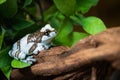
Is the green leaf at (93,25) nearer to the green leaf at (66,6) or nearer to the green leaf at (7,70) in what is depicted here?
the green leaf at (66,6)

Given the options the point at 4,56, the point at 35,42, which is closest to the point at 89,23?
the point at 35,42

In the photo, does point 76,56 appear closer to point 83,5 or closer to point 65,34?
point 65,34

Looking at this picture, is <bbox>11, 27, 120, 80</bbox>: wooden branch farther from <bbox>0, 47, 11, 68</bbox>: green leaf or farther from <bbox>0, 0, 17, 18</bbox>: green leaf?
<bbox>0, 0, 17, 18</bbox>: green leaf

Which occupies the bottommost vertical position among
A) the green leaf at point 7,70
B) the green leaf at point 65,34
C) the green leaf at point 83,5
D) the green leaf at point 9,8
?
the green leaf at point 7,70

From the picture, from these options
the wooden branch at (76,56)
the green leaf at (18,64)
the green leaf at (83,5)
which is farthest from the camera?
the green leaf at (83,5)

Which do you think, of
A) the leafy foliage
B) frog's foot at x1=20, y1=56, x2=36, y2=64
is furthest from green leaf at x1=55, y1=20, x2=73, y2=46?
frog's foot at x1=20, y1=56, x2=36, y2=64

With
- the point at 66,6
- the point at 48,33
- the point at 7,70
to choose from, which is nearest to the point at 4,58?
the point at 7,70

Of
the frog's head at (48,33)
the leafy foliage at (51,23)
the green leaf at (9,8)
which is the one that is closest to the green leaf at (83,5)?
the leafy foliage at (51,23)
